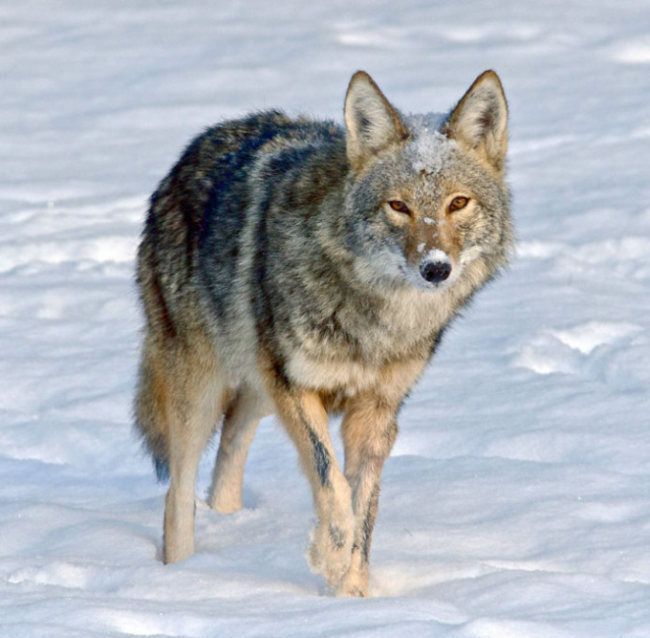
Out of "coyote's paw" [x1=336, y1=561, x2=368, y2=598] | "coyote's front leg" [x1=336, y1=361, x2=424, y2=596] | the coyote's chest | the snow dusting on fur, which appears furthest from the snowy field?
the snow dusting on fur

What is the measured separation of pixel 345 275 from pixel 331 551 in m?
0.93

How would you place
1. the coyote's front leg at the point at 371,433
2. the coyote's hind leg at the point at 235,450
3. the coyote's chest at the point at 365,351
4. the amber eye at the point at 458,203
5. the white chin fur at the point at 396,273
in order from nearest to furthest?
the white chin fur at the point at 396,273 < the amber eye at the point at 458,203 < the coyote's chest at the point at 365,351 < the coyote's front leg at the point at 371,433 < the coyote's hind leg at the point at 235,450

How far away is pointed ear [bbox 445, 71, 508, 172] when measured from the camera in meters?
4.89

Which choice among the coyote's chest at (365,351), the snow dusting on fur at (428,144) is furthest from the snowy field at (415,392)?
the snow dusting on fur at (428,144)

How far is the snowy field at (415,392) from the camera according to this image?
4465mm

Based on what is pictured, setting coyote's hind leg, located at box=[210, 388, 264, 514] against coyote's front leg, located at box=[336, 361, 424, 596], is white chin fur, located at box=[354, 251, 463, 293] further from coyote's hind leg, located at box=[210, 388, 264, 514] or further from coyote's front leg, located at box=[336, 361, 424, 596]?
coyote's hind leg, located at box=[210, 388, 264, 514]

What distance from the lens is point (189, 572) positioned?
185 inches

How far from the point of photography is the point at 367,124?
495 centimetres

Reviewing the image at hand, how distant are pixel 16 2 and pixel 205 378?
37.8 ft

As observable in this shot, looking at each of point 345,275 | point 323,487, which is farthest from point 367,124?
point 323,487

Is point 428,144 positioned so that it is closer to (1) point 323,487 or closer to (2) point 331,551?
(1) point 323,487

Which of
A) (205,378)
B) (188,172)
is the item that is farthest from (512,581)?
(188,172)

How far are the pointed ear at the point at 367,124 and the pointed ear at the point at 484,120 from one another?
19 centimetres

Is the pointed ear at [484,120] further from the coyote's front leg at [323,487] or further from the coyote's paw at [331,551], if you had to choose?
the coyote's paw at [331,551]
